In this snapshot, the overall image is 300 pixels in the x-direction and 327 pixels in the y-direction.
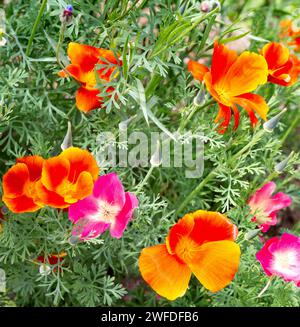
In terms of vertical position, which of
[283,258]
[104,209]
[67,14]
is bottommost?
[283,258]

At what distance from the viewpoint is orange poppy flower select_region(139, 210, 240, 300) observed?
3.03 feet

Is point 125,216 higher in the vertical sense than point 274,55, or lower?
lower

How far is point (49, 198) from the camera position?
909 mm

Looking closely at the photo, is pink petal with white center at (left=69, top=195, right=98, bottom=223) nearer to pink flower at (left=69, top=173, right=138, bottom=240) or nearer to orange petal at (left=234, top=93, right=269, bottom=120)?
pink flower at (left=69, top=173, right=138, bottom=240)

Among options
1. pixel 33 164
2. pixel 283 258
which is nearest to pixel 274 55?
pixel 283 258

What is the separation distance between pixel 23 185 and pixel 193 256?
30 cm

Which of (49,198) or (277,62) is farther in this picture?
(277,62)

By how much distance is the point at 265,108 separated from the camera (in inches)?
39.6

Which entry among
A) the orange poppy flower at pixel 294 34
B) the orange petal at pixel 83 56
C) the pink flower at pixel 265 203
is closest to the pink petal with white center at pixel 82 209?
the orange petal at pixel 83 56

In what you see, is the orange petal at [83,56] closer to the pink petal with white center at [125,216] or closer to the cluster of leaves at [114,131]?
the cluster of leaves at [114,131]

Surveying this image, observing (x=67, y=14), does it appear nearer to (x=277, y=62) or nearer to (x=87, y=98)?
(x=87, y=98)

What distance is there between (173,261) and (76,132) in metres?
0.39
